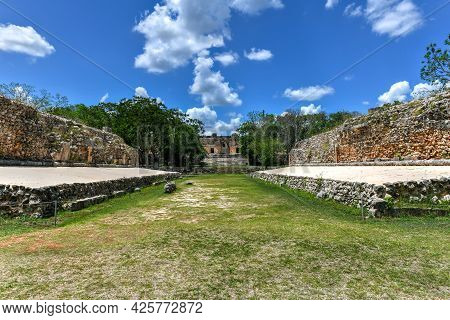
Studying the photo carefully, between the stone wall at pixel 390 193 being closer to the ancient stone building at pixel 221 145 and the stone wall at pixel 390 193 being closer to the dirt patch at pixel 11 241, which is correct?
the dirt patch at pixel 11 241

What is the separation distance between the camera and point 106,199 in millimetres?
10492

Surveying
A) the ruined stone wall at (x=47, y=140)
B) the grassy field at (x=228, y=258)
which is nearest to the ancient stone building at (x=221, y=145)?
the ruined stone wall at (x=47, y=140)

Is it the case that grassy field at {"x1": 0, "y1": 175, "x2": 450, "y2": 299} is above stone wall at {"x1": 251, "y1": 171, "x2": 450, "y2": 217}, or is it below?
below

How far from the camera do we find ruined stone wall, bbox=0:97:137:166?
13.5 m

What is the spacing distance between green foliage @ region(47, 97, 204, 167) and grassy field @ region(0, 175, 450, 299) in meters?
32.7

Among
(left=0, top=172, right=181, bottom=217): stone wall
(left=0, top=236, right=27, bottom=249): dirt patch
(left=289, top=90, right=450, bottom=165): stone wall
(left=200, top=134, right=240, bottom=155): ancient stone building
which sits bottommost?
(left=0, top=236, right=27, bottom=249): dirt patch

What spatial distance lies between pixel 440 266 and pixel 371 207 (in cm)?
309

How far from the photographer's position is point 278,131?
53375mm

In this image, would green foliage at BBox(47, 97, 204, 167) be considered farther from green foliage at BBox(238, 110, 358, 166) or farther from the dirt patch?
the dirt patch

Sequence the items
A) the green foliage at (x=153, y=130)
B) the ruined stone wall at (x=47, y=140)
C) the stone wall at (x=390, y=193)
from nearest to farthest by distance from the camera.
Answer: the stone wall at (x=390, y=193) < the ruined stone wall at (x=47, y=140) < the green foliage at (x=153, y=130)

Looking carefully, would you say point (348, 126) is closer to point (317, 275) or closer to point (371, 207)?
point (371, 207)

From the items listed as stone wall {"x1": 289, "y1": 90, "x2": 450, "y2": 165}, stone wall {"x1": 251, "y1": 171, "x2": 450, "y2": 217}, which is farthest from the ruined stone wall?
stone wall {"x1": 289, "y1": 90, "x2": 450, "y2": 165}

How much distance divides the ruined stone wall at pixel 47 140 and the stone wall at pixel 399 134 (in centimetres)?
1814

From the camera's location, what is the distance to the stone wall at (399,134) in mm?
11266
